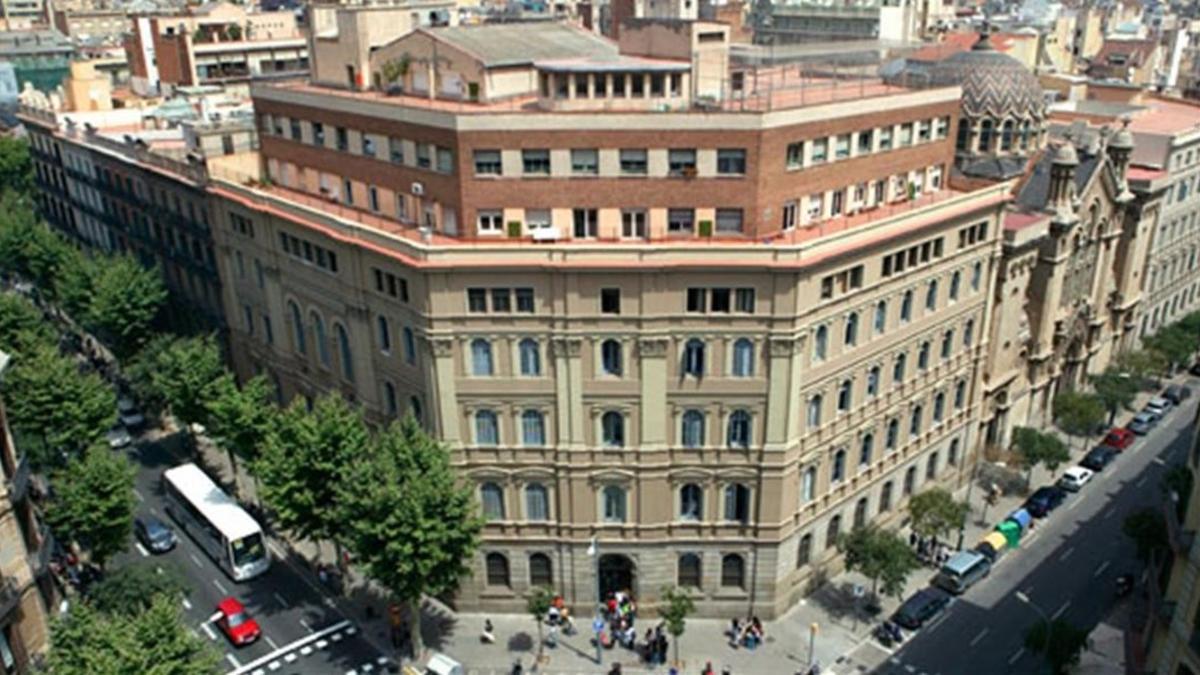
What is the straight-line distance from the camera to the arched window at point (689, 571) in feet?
185

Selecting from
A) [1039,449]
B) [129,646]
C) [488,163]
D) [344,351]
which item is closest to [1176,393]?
[1039,449]

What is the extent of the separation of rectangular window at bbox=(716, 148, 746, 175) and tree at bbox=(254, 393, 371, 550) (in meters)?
25.2

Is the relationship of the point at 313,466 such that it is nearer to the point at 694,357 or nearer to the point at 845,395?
the point at 694,357

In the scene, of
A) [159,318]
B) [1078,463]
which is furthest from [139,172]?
[1078,463]

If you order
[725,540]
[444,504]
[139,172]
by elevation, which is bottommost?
[725,540]

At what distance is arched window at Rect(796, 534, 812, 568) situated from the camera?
188ft

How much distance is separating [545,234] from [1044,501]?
137ft

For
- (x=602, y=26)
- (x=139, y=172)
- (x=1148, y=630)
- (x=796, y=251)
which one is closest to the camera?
(x=1148, y=630)

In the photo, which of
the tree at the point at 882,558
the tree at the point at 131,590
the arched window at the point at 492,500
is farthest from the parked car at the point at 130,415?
the tree at the point at 882,558

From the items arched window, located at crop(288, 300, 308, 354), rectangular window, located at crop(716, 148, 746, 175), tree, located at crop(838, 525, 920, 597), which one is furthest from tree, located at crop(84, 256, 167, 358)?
tree, located at crop(838, 525, 920, 597)

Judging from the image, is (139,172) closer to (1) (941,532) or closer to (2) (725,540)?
(2) (725,540)

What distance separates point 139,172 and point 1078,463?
83831mm

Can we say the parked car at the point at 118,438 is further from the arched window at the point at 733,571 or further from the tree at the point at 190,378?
the arched window at the point at 733,571

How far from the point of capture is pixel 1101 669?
52.8 metres
